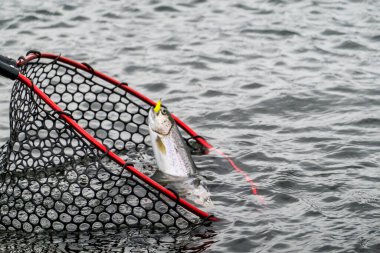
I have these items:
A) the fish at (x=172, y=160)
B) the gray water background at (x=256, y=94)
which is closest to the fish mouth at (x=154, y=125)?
the fish at (x=172, y=160)

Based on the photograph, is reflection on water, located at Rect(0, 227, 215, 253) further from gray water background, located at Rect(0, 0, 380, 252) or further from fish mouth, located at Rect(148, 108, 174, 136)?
fish mouth, located at Rect(148, 108, 174, 136)

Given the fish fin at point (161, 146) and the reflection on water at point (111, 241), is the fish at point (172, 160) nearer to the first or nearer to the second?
the fish fin at point (161, 146)

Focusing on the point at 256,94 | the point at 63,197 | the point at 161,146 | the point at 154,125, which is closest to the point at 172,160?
the point at 161,146

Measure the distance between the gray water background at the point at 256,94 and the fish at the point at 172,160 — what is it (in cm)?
34

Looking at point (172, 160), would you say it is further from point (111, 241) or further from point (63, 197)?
point (63, 197)

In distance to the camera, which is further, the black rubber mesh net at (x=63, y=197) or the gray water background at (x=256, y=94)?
the gray water background at (x=256, y=94)

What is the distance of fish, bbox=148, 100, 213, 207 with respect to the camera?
629 centimetres

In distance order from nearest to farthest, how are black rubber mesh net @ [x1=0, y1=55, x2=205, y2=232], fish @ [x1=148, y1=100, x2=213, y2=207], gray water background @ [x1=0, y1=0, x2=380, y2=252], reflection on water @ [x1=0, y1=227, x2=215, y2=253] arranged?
reflection on water @ [x1=0, y1=227, x2=215, y2=253], black rubber mesh net @ [x1=0, y1=55, x2=205, y2=232], gray water background @ [x1=0, y1=0, x2=380, y2=252], fish @ [x1=148, y1=100, x2=213, y2=207]

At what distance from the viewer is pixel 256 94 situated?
31.5 feet

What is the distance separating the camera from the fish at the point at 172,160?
20.6 ft

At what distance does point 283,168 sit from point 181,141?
4.63 feet

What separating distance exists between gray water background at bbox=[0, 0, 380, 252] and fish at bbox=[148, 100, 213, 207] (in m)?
0.34

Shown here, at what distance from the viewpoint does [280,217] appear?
6.40 m

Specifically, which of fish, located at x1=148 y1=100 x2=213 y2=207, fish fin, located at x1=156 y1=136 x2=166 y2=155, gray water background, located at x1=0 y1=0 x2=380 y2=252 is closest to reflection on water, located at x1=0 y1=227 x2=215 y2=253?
gray water background, located at x1=0 y1=0 x2=380 y2=252
